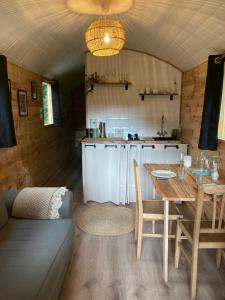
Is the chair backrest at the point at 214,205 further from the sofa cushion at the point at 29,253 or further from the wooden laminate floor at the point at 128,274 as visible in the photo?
the sofa cushion at the point at 29,253

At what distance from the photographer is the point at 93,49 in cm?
221

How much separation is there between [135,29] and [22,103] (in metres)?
1.89

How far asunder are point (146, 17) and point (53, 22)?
102 centimetres

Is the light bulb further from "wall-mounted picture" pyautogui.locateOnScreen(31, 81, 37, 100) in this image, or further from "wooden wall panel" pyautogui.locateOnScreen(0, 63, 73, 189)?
"wall-mounted picture" pyautogui.locateOnScreen(31, 81, 37, 100)

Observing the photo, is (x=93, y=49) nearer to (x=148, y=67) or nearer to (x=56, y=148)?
(x=148, y=67)

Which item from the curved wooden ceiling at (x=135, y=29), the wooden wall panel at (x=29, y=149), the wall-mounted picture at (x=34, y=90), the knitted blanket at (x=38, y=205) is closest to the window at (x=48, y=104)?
the wooden wall panel at (x=29, y=149)

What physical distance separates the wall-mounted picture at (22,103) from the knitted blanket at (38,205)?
166 cm

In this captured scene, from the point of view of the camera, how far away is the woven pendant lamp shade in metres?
2.07

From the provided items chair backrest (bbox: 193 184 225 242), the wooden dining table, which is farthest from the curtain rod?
chair backrest (bbox: 193 184 225 242)

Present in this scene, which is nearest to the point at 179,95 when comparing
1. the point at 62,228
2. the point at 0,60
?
the point at 0,60

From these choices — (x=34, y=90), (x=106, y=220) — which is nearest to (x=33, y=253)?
(x=106, y=220)

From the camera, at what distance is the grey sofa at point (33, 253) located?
1375 millimetres

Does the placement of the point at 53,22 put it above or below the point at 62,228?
above

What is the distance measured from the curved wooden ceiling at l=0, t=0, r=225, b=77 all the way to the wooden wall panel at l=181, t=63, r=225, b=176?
7.4 inches
